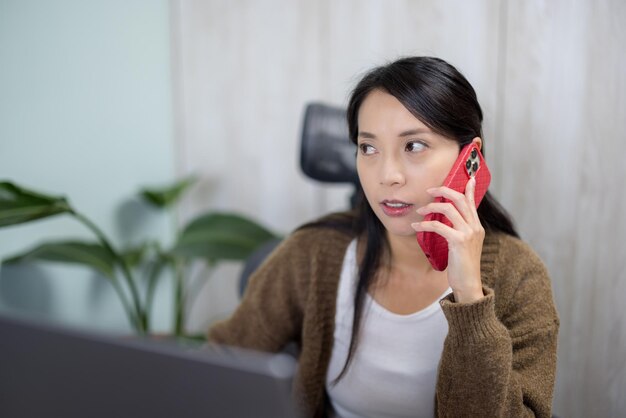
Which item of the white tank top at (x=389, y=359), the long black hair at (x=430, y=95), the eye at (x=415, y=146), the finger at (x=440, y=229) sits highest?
the long black hair at (x=430, y=95)

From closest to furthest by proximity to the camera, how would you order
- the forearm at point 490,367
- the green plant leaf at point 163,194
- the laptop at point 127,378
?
the laptop at point 127,378
the forearm at point 490,367
the green plant leaf at point 163,194

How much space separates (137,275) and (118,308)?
0.42 feet

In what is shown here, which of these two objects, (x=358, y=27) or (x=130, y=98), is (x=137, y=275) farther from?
(x=358, y=27)

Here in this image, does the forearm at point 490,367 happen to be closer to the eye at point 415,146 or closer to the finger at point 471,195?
the finger at point 471,195

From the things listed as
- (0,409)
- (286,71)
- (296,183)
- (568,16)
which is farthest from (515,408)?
(286,71)

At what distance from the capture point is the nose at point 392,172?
0.90 metres

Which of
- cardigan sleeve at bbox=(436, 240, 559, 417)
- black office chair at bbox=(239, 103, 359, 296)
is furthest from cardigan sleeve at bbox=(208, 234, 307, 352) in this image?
cardigan sleeve at bbox=(436, 240, 559, 417)

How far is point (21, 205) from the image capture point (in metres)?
1.13

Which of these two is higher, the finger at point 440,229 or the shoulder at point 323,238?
the finger at point 440,229

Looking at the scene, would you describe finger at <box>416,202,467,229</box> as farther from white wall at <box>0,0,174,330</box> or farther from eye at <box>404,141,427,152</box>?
white wall at <box>0,0,174,330</box>

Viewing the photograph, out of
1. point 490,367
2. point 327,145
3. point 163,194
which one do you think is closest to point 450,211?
point 490,367

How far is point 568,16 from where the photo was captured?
1258 millimetres

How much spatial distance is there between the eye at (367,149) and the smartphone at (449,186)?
13cm

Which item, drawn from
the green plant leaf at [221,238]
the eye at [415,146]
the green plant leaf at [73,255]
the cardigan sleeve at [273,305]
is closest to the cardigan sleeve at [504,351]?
the eye at [415,146]
